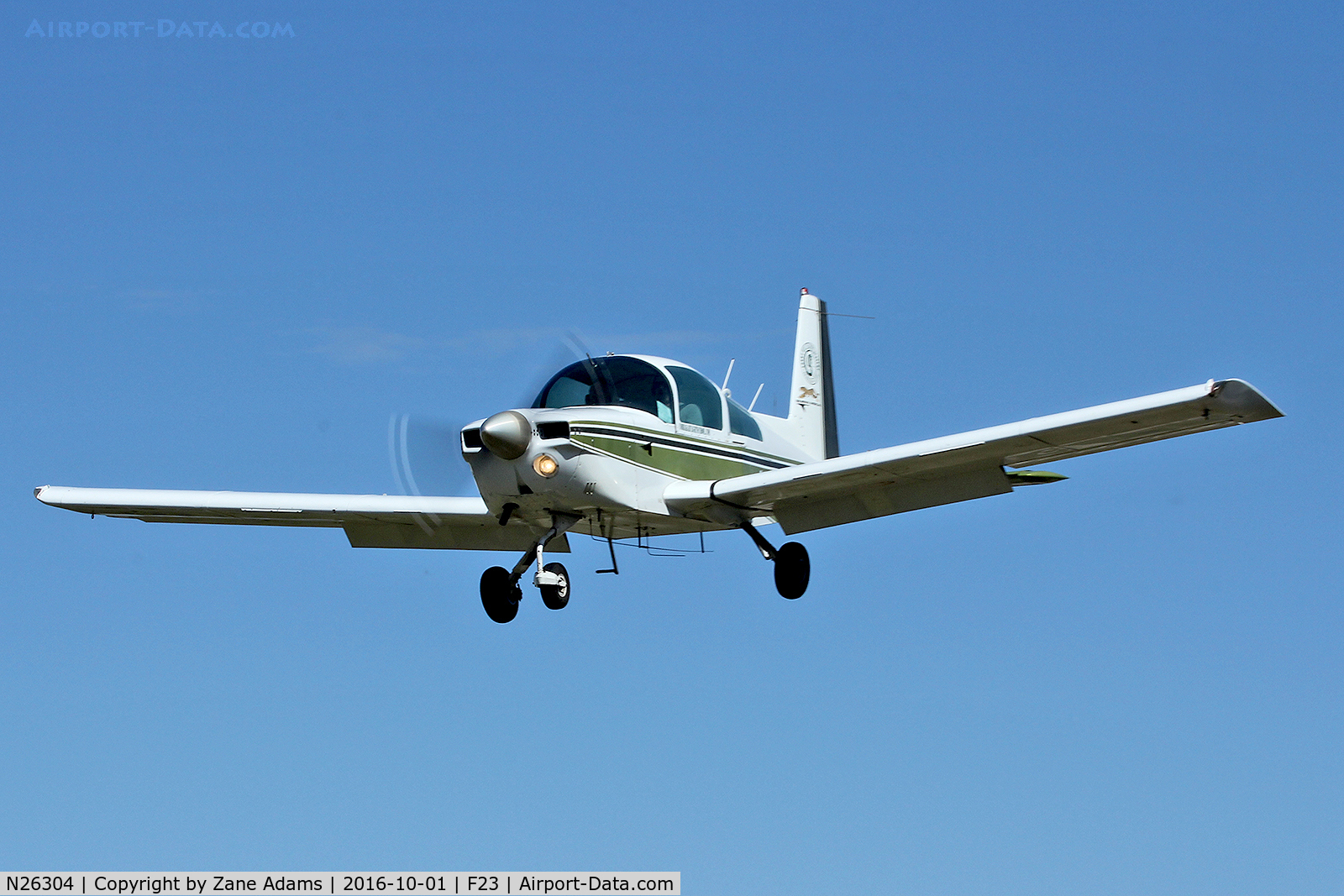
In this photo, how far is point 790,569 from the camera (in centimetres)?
1956

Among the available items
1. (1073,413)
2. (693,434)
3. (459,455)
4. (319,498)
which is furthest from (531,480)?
(1073,413)

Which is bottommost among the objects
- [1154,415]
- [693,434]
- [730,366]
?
[1154,415]

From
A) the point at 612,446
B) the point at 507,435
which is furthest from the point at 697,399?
the point at 507,435

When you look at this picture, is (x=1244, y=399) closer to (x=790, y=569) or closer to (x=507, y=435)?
(x=790, y=569)

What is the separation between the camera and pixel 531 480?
1756 centimetres

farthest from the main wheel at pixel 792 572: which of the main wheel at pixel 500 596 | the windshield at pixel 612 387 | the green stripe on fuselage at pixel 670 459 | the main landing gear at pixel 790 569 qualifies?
the main wheel at pixel 500 596

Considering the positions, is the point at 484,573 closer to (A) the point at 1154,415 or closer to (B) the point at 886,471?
(B) the point at 886,471

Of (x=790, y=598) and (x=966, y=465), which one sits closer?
(x=966, y=465)

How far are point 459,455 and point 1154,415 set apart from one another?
704cm

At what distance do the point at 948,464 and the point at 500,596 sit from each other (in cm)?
498

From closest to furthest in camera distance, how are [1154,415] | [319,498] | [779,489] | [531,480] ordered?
[1154,415]
[531,480]
[779,489]
[319,498]

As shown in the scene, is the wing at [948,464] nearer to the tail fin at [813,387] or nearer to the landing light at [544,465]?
the landing light at [544,465]

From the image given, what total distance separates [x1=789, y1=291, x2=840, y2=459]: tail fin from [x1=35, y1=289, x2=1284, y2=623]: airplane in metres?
1.78

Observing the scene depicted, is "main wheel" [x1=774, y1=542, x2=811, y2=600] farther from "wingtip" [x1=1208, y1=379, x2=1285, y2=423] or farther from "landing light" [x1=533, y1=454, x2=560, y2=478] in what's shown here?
"wingtip" [x1=1208, y1=379, x2=1285, y2=423]
